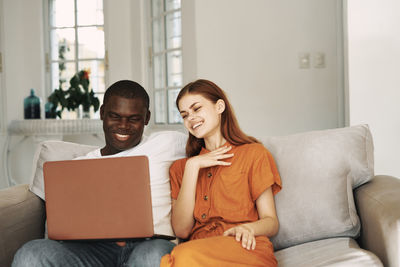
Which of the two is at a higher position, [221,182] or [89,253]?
[221,182]

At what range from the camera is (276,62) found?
277cm

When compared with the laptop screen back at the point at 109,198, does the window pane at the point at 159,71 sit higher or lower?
higher

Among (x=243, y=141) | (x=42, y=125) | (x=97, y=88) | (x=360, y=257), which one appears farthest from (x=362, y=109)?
(x=97, y=88)

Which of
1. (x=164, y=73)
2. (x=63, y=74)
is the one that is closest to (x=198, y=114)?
(x=164, y=73)

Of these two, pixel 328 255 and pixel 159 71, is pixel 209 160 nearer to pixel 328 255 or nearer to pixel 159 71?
pixel 328 255

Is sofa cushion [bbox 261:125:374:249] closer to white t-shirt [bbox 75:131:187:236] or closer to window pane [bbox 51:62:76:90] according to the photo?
white t-shirt [bbox 75:131:187:236]

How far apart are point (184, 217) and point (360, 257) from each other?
0.49m

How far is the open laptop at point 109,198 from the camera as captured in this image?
41.2 inches

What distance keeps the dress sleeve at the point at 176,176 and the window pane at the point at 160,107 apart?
2099 millimetres

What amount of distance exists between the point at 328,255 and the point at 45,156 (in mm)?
978

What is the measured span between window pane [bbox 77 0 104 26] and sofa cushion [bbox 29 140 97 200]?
8.84 feet

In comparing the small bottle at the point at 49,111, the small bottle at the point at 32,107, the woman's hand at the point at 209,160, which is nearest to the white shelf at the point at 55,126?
the small bottle at the point at 32,107

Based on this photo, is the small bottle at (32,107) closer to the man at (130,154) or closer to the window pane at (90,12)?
the window pane at (90,12)

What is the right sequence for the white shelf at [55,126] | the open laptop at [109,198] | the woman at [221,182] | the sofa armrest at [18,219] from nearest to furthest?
the open laptop at [109,198]
the woman at [221,182]
the sofa armrest at [18,219]
the white shelf at [55,126]
